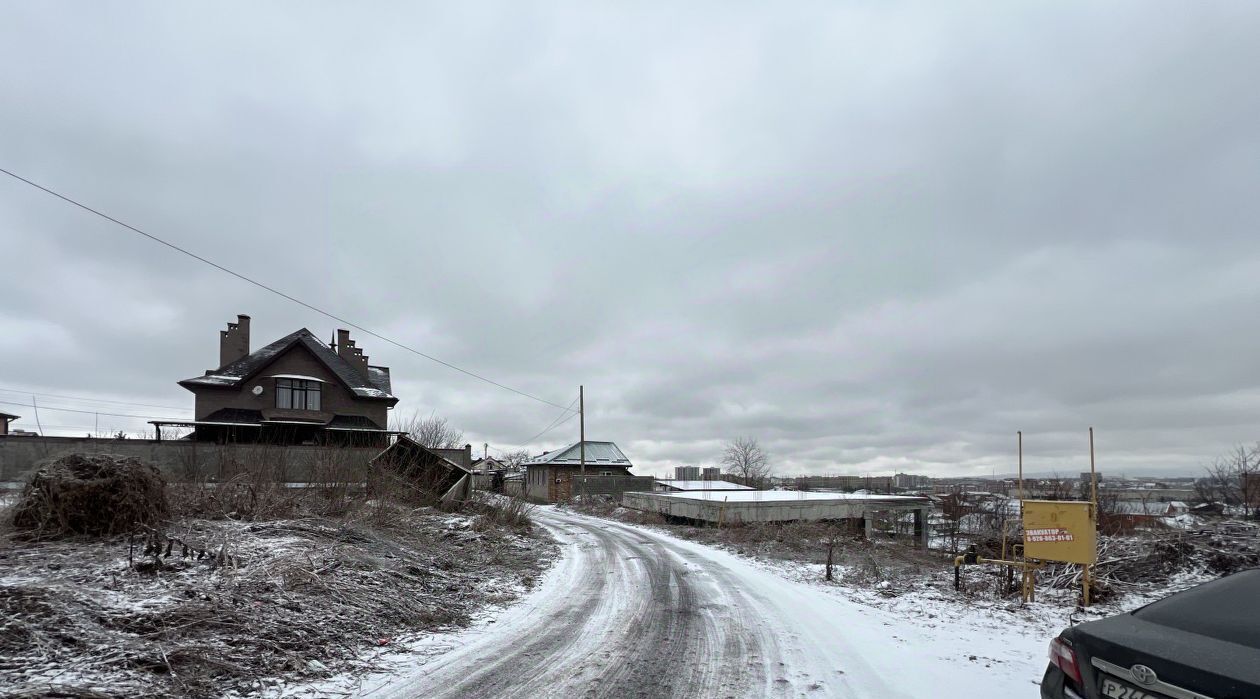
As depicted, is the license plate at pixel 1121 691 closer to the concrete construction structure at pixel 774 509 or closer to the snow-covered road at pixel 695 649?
the snow-covered road at pixel 695 649

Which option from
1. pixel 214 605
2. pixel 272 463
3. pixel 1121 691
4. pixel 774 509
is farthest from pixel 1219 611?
pixel 774 509

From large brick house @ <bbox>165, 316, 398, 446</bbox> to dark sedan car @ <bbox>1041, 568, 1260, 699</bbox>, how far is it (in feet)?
110

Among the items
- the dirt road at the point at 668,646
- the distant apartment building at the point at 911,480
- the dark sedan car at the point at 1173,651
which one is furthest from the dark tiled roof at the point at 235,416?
the distant apartment building at the point at 911,480

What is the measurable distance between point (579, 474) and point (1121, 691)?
162 ft

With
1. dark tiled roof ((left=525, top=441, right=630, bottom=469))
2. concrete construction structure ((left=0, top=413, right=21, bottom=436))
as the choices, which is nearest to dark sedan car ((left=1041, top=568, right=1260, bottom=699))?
dark tiled roof ((left=525, top=441, right=630, bottom=469))

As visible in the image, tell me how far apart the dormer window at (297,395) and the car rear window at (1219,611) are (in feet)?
134

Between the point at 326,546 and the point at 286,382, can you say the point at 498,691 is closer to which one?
the point at 326,546

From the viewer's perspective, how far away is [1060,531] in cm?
934

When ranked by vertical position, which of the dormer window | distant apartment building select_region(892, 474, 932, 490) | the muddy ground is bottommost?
distant apartment building select_region(892, 474, 932, 490)

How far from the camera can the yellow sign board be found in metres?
9.12

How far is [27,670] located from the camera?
482 centimetres

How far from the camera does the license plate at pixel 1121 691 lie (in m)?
3.43

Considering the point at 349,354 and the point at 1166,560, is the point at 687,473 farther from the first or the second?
the point at 1166,560

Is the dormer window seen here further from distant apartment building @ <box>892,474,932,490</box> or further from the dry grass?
distant apartment building @ <box>892,474,932,490</box>
